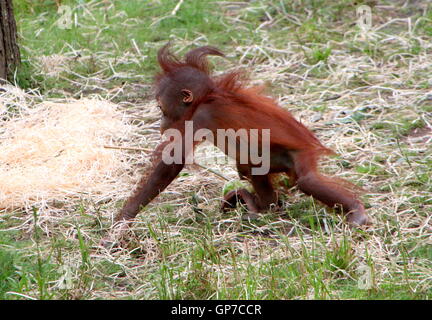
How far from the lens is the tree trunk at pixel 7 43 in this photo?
5754mm

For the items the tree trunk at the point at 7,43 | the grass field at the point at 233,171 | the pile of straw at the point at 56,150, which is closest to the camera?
the grass field at the point at 233,171

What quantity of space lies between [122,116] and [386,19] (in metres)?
2.60

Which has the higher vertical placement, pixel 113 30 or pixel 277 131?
pixel 113 30

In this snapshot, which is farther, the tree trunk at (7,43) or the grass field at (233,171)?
the tree trunk at (7,43)

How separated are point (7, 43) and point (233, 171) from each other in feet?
7.24

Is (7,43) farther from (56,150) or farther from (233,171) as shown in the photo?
(233,171)

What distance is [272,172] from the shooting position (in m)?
4.21

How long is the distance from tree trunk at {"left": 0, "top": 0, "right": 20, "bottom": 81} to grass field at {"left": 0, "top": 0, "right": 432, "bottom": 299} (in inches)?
4.4

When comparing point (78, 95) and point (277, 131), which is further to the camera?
point (78, 95)

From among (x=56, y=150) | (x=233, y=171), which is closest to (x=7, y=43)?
(x=56, y=150)

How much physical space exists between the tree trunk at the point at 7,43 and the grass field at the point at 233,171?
112 mm
